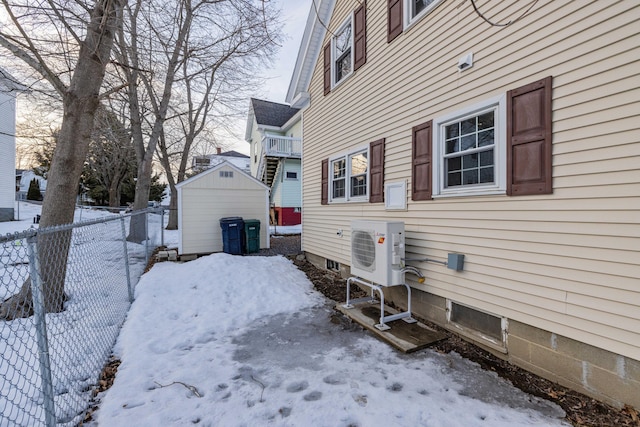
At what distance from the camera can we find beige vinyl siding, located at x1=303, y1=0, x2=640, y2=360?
7.27 ft

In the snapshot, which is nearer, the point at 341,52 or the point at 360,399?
the point at 360,399

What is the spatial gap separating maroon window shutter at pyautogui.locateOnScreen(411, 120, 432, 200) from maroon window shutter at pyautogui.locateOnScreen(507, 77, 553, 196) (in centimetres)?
109

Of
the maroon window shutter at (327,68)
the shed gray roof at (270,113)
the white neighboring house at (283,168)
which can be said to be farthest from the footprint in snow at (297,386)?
the shed gray roof at (270,113)

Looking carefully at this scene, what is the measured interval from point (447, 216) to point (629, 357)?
195cm

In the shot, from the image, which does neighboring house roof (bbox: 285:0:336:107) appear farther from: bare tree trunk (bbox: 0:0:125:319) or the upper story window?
bare tree trunk (bbox: 0:0:125:319)

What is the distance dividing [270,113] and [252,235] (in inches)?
468

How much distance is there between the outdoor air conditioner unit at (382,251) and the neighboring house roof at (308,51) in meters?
5.36

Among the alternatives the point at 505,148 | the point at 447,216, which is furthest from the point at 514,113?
the point at 447,216

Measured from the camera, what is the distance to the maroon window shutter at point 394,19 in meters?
4.61

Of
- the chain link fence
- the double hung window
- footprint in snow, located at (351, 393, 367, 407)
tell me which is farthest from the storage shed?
footprint in snow, located at (351, 393, 367, 407)

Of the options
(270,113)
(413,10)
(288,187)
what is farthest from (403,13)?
(270,113)

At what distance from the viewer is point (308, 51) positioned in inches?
299

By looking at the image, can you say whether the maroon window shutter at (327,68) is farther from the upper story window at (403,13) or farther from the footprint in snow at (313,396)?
the footprint in snow at (313,396)

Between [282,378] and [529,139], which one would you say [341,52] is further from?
[282,378]
